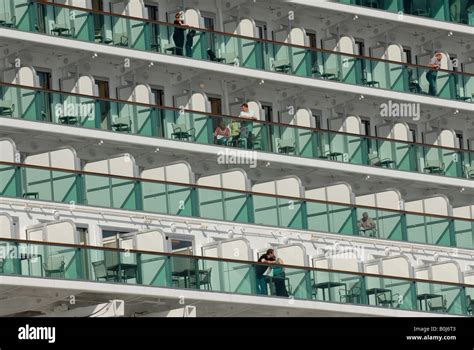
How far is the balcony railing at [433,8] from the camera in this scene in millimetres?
98188

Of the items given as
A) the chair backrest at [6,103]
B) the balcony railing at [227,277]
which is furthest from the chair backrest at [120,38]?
the balcony railing at [227,277]

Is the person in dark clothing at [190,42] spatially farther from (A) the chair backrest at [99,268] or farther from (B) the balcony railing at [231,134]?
(A) the chair backrest at [99,268]

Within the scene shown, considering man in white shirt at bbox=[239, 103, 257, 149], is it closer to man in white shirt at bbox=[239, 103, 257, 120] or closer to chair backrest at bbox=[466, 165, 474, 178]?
man in white shirt at bbox=[239, 103, 257, 120]

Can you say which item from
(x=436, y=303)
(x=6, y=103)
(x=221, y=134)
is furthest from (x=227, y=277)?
(x=436, y=303)

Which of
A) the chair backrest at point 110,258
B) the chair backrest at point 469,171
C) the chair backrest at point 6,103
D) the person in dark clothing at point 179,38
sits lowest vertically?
the chair backrest at point 110,258

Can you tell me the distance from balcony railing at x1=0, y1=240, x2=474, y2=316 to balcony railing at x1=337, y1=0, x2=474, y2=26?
→ 36.0 ft

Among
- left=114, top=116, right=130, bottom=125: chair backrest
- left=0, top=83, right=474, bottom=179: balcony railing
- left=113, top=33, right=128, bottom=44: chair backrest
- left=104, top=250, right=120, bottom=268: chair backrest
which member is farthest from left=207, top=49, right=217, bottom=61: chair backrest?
left=104, top=250, right=120, bottom=268: chair backrest

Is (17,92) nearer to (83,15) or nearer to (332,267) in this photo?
(83,15)

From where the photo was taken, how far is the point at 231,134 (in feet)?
297

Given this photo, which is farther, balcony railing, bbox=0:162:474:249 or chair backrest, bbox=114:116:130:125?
chair backrest, bbox=114:116:130:125

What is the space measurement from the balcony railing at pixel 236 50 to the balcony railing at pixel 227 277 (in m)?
7.32

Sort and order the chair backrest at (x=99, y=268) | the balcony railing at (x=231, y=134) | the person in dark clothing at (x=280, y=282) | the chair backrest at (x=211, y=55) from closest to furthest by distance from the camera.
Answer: the chair backrest at (x=99, y=268) < the balcony railing at (x=231, y=134) < the person in dark clothing at (x=280, y=282) < the chair backrest at (x=211, y=55)

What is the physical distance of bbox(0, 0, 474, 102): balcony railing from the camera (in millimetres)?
86938

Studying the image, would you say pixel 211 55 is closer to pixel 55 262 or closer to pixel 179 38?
pixel 179 38
